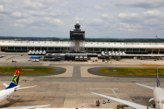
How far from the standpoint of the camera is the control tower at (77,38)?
504ft

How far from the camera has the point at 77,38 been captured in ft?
505

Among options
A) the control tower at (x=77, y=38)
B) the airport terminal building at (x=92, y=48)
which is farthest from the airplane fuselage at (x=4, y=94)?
the airport terminal building at (x=92, y=48)

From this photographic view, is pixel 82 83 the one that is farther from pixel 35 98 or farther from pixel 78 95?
pixel 35 98

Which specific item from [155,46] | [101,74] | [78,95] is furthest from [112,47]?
[78,95]

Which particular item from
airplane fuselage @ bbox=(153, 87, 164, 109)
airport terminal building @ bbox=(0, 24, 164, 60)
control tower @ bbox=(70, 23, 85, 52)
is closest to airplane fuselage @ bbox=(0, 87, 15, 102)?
airplane fuselage @ bbox=(153, 87, 164, 109)

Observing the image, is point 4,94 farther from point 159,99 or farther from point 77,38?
point 77,38

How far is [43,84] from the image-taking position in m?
74.8

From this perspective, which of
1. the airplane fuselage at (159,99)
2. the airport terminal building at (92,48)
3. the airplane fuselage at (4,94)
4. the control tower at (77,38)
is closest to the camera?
the airplane fuselage at (159,99)

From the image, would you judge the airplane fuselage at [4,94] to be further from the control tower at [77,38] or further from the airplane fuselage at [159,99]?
the control tower at [77,38]

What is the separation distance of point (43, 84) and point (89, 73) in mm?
25131

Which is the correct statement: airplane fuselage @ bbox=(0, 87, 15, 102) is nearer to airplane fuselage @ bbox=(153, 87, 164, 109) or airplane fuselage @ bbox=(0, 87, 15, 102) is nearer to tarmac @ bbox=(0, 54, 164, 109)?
tarmac @ bbox=(0, 54, 164, 109)

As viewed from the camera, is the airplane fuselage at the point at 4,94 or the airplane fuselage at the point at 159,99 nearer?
the airplane fuselage at the point at 159,99

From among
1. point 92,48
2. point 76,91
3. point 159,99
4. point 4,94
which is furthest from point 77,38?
point 159,99

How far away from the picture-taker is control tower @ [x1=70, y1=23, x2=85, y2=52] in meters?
154
